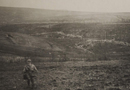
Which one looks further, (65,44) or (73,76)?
(65,44)

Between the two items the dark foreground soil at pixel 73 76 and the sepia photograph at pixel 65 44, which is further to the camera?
the sepia photograph at pixel 65 44

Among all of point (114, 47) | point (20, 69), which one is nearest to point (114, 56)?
point (114, 47)

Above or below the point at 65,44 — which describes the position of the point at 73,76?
below

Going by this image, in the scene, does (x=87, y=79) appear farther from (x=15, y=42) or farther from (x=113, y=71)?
(x=15, y=42)

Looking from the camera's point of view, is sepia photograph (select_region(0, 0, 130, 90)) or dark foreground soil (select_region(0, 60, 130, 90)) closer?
dark foreground soil (select_region(0, 60, 130, 90))

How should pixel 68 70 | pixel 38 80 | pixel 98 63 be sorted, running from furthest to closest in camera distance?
pixel 98 63 < pixel 68 70 < pixel 38 80
